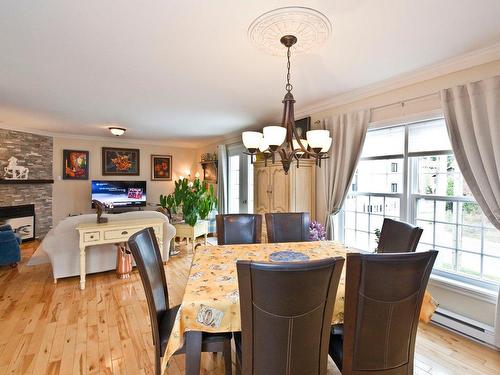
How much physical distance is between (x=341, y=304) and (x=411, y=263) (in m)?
0.41

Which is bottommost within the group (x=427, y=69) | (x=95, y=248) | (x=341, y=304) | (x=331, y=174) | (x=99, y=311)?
(x=99, y=311)

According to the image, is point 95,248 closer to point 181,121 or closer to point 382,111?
point 181,121

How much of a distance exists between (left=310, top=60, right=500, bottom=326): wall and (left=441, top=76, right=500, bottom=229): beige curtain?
0.12 metres

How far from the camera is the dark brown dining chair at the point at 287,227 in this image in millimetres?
2539

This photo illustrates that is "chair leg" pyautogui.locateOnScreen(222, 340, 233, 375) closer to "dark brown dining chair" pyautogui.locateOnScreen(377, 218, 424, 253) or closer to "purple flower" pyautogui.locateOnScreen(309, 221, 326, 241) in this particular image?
"dark brown dining chair" pyautogui.locateOnScreen(377, 218, 424, 253)

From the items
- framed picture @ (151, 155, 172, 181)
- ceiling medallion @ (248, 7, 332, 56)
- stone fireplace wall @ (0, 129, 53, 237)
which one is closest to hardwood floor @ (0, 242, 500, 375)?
ceiling medallion @ (248, 7, 332, 56)

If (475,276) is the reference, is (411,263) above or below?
above

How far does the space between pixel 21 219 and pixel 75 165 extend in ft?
5.21

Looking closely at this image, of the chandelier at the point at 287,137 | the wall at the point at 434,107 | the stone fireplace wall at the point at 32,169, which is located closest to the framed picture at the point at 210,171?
the stone fireplace wall at the point at 32,169

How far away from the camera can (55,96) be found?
131 inches

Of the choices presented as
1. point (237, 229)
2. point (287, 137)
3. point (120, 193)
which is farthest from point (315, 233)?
point (120, 193)

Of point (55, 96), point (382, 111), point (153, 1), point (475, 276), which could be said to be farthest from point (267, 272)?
point (55, 96)

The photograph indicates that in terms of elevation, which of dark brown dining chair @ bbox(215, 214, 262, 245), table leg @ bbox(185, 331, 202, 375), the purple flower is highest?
dark brown dining chair @ bbox(215, 214, 262, 245)

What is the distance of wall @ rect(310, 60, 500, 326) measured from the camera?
7.04 ft
